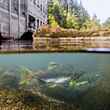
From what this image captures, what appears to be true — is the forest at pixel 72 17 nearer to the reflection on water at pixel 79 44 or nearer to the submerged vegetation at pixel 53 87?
the reflection on water at pixel 79 44

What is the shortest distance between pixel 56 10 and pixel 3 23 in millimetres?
661

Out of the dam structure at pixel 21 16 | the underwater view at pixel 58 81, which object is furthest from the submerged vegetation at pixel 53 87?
the dam structure at pixel 21 16

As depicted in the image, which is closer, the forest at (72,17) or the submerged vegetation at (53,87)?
the submerged vegetation at (53,87)

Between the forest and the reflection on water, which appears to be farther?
the forest

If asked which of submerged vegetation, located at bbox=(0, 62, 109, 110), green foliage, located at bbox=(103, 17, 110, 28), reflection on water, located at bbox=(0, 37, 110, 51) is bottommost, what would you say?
submerged vegetation, located at bbox=(0, 62, 109, 110)

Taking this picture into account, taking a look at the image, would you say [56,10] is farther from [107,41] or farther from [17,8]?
[107,41]

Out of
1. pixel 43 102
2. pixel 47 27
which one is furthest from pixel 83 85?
pixel 47 27

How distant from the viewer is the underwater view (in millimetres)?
3955

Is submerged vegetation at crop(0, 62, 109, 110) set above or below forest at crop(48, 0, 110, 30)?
below

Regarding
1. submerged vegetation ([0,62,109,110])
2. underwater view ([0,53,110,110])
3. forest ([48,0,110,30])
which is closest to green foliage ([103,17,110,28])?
forest ([48,0,110,30])

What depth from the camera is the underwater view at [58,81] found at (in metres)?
3.96

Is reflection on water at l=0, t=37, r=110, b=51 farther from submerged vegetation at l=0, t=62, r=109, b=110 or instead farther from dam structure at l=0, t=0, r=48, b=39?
submerged vegetation at l=0, t=62, r=109, b=110

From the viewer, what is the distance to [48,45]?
13.1ft

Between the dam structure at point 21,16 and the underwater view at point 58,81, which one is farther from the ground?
the dam structure at point 21,16
